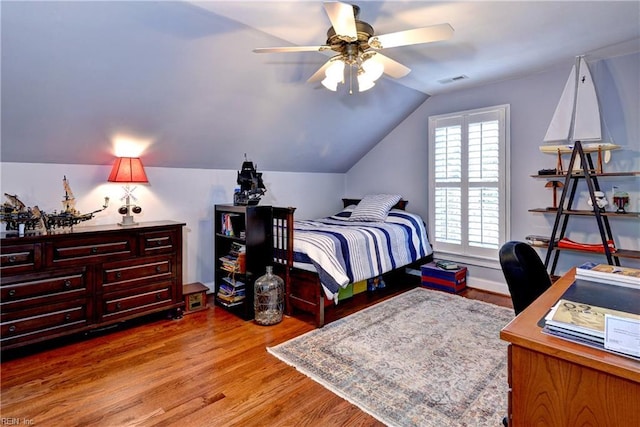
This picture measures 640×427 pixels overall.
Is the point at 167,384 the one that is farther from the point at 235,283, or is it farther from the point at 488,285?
the point at 488,285

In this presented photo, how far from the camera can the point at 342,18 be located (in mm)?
1747

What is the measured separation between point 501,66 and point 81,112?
3.63 metres

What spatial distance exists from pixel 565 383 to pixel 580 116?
8.99 feet

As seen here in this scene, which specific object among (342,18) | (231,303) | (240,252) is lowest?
(231,303)

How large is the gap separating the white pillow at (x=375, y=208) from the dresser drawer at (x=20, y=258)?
3072 millimetres

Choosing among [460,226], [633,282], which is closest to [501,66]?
[460,226]

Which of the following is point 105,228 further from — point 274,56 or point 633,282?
point 633,282

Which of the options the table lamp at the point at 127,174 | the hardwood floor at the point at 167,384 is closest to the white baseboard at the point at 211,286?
the hardwood floor at the point at 167,384

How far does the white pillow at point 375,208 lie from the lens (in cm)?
416

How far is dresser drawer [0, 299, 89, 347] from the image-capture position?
7.57ft

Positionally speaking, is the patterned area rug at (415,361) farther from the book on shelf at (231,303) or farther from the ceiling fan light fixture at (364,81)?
the ceiling fan light fixture at (364,81)

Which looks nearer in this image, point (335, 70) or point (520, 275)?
point (520, 275)

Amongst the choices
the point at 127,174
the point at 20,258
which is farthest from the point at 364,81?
the point at 20,258

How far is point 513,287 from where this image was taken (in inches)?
58.9
